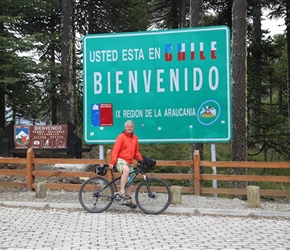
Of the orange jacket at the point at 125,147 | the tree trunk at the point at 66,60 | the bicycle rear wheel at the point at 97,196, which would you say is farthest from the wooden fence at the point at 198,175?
the tree trunk at the point at 66,60

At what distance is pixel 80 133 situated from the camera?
72.5 feet

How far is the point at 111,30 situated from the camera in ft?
75.6

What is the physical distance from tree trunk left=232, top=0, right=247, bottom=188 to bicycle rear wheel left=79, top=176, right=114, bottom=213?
4.25m

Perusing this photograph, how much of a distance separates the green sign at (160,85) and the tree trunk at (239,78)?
0.67m

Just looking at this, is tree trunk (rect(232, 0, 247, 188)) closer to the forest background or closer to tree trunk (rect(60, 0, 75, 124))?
the forest background

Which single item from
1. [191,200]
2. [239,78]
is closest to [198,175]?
[191,200]

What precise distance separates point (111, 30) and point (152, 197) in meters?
16.0

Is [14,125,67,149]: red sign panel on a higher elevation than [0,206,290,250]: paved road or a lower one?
higher

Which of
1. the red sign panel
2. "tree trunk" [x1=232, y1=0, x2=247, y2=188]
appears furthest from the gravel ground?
the red sign panel

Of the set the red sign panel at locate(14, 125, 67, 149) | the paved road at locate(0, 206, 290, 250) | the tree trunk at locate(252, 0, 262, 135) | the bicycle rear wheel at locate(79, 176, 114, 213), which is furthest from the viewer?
the tree trunk at locate(252, 0, 262, 135)

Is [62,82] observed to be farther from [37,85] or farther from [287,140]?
[287,140]

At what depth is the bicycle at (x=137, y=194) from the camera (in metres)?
8.70

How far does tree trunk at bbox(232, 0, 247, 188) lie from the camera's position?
1135cm

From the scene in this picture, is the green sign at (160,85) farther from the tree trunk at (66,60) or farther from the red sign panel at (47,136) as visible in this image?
the tree trunk at (66,60)
